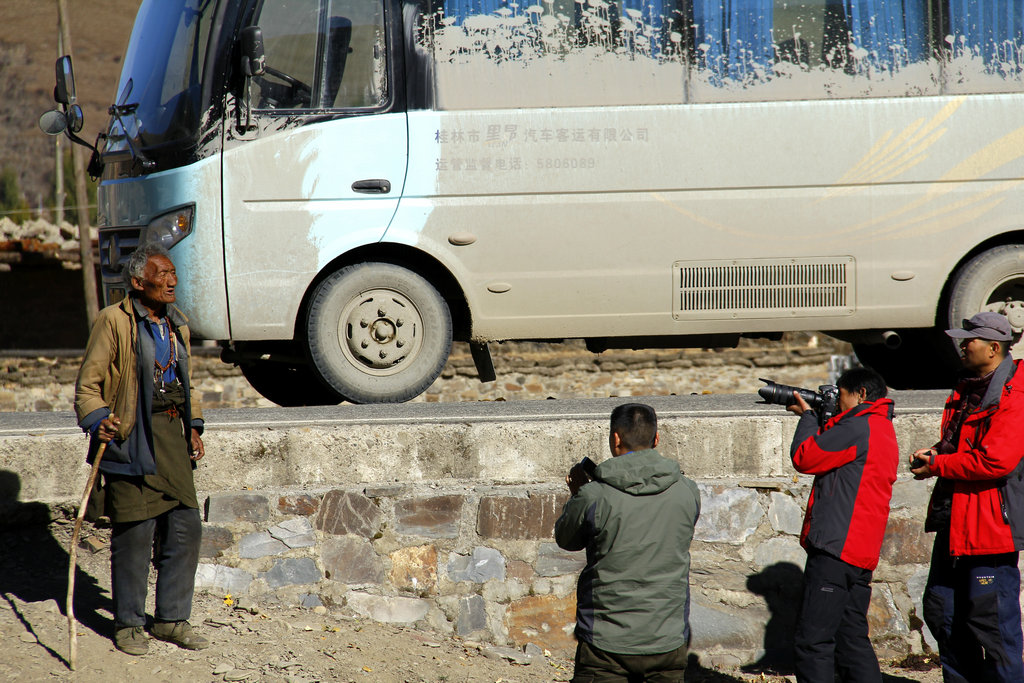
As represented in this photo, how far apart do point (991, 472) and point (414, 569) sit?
2.58 meters

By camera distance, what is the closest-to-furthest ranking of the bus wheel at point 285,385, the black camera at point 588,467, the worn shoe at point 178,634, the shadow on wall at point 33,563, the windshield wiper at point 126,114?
the black camera at point 588,467 → the worn shoe at point 178,634 → the shadow on wall at point 33,563 → the windshield wiper at point 126,114 → the bus wheel at point 285,385

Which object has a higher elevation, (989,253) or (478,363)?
(989,253)

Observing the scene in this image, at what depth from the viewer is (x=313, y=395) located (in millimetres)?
6176

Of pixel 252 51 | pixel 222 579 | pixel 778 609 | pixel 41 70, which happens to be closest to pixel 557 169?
pixel 252 51

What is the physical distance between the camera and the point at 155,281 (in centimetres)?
371

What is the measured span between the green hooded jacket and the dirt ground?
1.48 m

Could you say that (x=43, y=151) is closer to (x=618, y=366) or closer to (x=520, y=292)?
(x=618, y=366)

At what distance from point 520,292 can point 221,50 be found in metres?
2.08

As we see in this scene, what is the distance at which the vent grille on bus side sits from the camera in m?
5.46

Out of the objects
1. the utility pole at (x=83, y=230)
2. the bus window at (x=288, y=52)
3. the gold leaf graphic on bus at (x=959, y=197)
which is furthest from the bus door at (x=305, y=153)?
the utility pole at (x=83, y=230)

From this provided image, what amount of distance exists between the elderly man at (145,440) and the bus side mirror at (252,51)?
5.13 feet

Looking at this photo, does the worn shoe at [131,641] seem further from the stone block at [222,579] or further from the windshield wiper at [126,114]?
the windshield wiper at [126,114]

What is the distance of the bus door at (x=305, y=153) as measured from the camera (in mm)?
5055

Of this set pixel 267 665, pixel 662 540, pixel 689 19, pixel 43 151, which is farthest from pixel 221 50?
pixel 43 151
